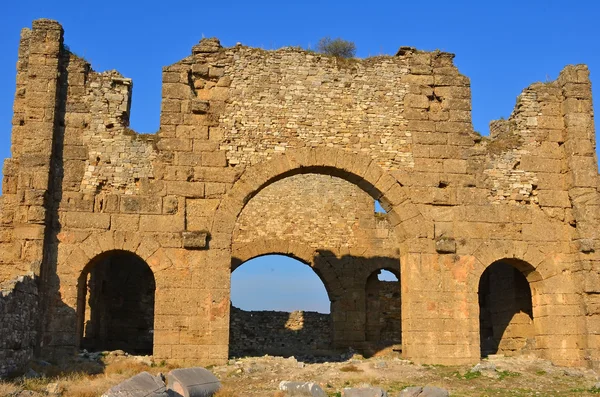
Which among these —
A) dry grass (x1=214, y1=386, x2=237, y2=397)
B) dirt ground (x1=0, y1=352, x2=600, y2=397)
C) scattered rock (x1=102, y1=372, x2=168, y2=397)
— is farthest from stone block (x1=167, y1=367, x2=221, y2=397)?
scattered rock (x1=102, y1=372, x2=168, y2=397)

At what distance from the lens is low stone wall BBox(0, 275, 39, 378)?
387 inches

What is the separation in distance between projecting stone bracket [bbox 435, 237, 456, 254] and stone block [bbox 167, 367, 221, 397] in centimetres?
533

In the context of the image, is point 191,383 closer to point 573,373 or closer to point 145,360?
point 145,360

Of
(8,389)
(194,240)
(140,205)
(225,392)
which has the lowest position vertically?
(225,392)

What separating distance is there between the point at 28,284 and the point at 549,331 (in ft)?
30.4

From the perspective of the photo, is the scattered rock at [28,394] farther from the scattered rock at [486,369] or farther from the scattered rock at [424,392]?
the scattered rock at [486,369]

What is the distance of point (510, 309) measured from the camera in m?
15.0

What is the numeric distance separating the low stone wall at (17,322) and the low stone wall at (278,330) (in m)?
9.81

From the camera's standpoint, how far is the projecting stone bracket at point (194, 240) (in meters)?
12.5

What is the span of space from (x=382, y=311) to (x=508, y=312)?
4546 mm

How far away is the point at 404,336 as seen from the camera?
42.5ft

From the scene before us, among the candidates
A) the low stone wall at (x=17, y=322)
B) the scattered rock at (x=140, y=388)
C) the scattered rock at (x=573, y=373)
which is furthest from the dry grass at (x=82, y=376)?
the scattered rock at (x=573, y=373)

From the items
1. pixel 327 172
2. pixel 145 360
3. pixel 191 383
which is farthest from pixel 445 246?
pixel 191 383

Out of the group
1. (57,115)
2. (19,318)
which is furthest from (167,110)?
(19,318)
